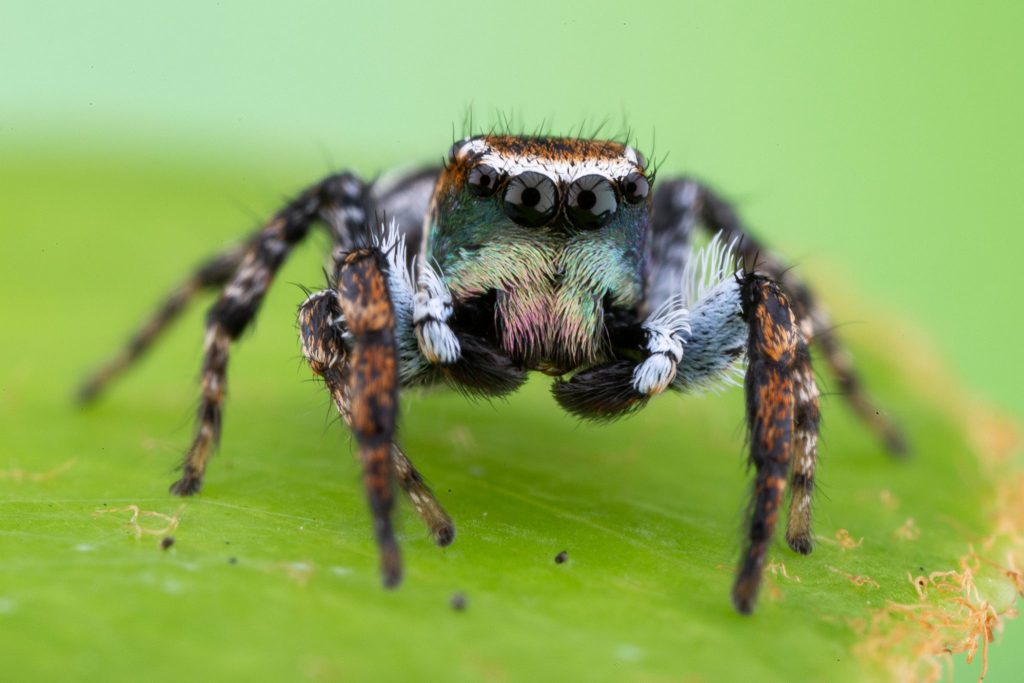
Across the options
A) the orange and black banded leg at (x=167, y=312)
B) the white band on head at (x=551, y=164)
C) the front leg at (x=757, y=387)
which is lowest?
the orange and black banded leg at (x=167, y=312)

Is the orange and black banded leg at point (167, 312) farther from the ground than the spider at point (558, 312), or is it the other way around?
the spider at point (558, 312)

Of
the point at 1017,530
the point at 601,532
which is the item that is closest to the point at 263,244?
the point at 601,532

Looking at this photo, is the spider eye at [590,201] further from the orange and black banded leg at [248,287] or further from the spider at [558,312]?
the orange and black banded leg at [248,287]

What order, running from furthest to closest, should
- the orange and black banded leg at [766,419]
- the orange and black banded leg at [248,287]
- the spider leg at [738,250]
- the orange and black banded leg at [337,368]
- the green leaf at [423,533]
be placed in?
1. the spider leg at [738,250]
2. the orange and black banded leg at [248,287]
3. the orange and black banded leg at [337,368]
4. the orange and black banded leg at [766,419]
5. the green leaf at [423,533]

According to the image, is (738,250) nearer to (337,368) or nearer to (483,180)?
(483,180)

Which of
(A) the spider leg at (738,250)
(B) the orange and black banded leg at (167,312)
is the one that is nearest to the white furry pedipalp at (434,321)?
(A) the spider leg at (738,250)

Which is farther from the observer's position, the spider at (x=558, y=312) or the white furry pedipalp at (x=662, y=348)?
the white furry pedipalp at (x=662, y=348)

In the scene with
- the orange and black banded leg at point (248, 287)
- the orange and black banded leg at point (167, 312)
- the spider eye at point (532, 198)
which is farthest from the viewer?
the orange and black banded leg at point (167, 312)
